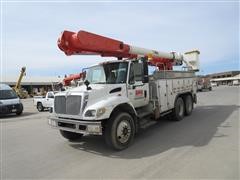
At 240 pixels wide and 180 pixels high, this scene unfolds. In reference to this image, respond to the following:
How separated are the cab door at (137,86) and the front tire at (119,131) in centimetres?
90

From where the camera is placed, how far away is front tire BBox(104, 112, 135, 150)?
6160 mm

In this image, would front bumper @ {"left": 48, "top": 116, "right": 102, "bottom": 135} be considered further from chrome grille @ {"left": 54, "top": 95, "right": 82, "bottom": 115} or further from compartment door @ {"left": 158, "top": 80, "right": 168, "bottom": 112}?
compartment door @ {"left": 158, "top": 80, "right": 168, "bottom": 112}

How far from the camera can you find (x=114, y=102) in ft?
20.8

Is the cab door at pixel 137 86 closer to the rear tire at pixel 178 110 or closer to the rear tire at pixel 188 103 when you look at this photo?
the rear tire at pixel 178 110

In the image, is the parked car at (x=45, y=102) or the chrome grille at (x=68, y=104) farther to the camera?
the parked car at (x=45, y=102)

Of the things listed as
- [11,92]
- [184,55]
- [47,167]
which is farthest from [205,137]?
[11,92]

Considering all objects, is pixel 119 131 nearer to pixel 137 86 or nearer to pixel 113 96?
pixel 113 96

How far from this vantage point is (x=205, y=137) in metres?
7.06

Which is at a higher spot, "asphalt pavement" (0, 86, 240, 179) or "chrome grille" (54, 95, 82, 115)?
"chrome grille" (54, 95, 82, 115)

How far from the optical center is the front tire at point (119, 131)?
6160 mm

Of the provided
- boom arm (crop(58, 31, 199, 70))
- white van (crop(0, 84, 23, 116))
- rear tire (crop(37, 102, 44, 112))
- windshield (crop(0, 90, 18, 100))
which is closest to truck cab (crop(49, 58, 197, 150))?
boom arm (crop(58, 31, 199, 70))

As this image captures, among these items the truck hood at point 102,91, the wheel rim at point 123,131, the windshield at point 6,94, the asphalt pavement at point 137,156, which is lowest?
the asphalt pavement at point 137,156

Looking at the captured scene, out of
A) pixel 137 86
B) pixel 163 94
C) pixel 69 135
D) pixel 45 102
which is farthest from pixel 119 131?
pixel 45 102

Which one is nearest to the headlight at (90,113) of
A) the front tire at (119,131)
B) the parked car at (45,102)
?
the front tire at (119,131)
